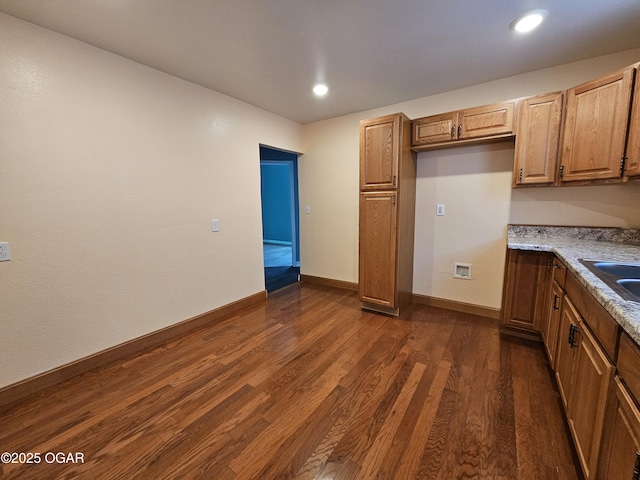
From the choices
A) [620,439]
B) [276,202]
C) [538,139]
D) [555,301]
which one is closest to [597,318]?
[620,439]

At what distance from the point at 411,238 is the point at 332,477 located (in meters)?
2.49

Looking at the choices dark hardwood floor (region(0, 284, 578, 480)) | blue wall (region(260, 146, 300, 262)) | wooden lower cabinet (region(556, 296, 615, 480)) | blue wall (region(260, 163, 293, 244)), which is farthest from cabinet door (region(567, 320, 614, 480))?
blue wall (region(260, 163, 293, 244))

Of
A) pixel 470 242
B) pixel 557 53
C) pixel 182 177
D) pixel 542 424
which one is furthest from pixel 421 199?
pixel 182 177

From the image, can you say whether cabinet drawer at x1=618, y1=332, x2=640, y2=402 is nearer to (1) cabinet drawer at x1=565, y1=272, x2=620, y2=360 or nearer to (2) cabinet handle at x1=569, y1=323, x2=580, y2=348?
(1) cabinet drawer at x1=565, y1=272, x2=620, y2=360

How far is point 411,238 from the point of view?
127 inches

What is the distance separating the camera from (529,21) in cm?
176

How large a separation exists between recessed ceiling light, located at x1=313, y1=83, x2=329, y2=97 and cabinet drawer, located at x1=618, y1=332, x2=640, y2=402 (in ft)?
9.14

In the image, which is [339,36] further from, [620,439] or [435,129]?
[620,439]

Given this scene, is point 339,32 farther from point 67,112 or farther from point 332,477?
point 332,477

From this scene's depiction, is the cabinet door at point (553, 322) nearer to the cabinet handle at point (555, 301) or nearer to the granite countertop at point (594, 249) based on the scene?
the cabinet handle at point (555, 301)

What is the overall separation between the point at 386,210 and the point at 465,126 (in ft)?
3.57

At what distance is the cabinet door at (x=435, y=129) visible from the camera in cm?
268

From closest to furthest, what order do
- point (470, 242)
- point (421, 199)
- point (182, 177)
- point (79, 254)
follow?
point (79, 254)
point (182, 177)
point (470, 242)
point (421, 199)

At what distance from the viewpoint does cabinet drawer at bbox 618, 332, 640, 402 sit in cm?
83
